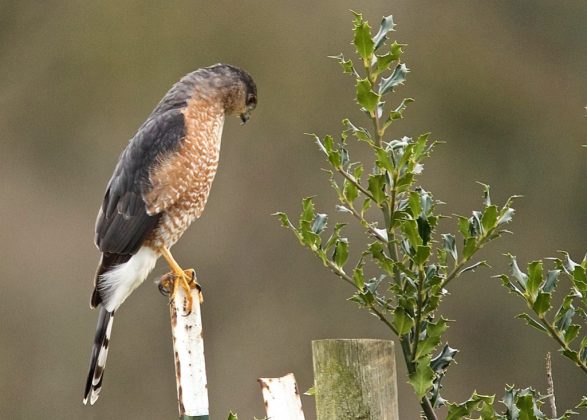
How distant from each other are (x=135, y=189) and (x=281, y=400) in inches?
43.9

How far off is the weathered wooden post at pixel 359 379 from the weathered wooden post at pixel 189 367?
234 mm

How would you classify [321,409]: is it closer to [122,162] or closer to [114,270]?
[114,270]

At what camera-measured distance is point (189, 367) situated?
1614 mm

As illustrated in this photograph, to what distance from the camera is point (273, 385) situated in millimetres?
1595

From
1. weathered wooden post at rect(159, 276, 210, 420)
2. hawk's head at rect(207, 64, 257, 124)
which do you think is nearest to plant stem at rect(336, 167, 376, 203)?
weathered wooden post at rect(159, 276, 210, 420)

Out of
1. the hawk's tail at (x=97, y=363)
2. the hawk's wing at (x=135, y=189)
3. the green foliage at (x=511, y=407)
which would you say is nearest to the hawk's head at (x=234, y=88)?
the hawk's wing at (x=135, y=189)

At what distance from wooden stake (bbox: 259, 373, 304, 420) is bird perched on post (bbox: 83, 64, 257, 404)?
84cm

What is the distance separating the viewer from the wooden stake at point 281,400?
158 cm

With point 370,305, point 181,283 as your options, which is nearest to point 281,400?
point 370,305

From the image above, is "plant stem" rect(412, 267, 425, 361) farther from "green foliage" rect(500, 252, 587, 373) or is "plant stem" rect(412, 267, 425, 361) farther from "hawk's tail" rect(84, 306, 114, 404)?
"hawk's tail" rect(84, 306, 114, 404)

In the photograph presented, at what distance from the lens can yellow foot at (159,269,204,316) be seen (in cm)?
209

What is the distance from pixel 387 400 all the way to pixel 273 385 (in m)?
0.24

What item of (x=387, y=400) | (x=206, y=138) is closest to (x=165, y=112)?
(x=206, y=138)

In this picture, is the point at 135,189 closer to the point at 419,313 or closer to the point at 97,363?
the point at 97,363
